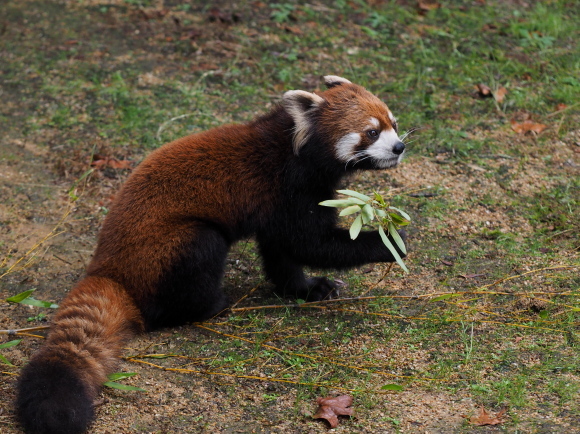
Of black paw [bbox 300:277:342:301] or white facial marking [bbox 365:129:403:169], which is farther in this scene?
black paw [bbox 300:277:342:301]

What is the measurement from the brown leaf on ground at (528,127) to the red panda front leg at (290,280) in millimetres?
2581

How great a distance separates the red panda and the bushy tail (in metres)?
0.01

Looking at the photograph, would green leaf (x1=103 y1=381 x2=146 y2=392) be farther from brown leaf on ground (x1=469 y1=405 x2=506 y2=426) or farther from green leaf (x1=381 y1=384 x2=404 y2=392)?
brown leaf on ground (x1=469 y1=405 x2=506 y2=426)

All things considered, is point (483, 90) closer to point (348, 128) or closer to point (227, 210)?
point (348, 128)

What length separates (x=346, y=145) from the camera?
4.21 metres

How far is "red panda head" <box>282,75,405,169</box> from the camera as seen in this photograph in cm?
421

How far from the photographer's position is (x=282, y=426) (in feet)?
10.6

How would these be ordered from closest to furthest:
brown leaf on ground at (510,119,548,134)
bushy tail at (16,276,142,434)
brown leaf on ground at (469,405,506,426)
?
bushy tail at (16,276,142,434), brown leaf on ground at (469,405,506,426), brown leaf on ground at (510,119,548,134)

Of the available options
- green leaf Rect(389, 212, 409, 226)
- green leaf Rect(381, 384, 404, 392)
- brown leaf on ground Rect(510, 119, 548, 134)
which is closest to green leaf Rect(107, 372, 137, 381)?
green leaf Rect(381, 384, 404, 392)

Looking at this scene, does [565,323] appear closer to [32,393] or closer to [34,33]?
[32,393]

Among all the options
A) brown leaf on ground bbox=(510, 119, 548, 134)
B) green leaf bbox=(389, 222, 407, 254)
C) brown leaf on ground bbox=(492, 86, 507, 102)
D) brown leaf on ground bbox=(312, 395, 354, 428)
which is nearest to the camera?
brown leaf on ground bbox=(312, 395, 354, 428)

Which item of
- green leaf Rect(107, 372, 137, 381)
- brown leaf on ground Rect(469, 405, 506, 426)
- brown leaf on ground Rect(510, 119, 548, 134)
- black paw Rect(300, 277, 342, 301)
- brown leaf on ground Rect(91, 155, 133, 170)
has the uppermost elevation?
brown leaf on ground Rect(510, 119, 548, 134)

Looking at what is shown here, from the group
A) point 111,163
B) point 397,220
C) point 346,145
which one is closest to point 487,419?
point 397,220

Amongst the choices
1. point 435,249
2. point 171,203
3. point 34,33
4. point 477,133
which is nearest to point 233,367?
point 171,203
